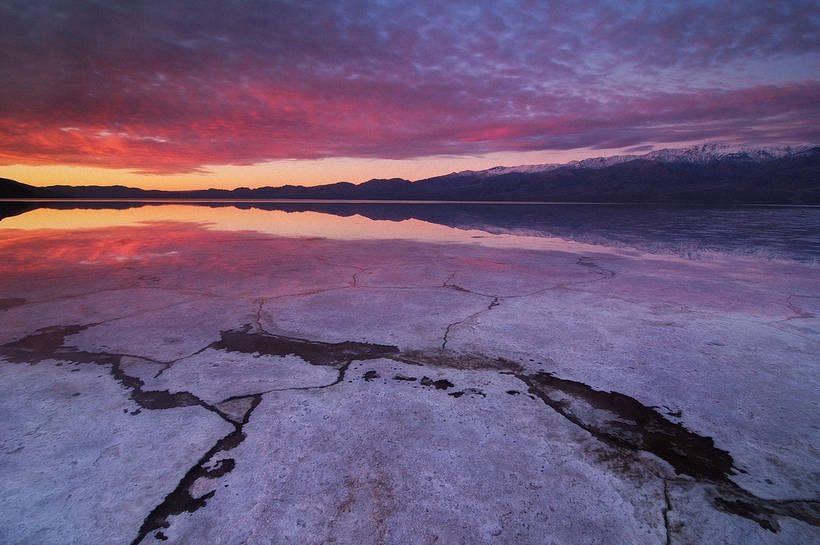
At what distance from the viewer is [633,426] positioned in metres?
2.05

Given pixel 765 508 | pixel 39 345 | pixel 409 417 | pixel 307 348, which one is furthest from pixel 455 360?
pixel 39 345

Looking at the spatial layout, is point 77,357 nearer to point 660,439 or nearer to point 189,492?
point 189,492

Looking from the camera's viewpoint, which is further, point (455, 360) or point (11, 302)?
point (11, 302)

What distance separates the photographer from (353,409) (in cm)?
219

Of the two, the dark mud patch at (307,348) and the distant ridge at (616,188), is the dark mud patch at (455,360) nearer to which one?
the dark mud patch at (307,348)

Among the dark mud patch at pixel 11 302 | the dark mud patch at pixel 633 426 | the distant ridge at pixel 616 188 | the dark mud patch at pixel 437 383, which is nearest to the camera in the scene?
the dark mud patch at pixel 633 426

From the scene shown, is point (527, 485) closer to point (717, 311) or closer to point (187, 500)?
point (187, 500)

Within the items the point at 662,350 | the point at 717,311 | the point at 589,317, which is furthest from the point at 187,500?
the point at 717,311

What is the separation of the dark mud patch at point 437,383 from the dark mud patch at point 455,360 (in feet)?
0.67

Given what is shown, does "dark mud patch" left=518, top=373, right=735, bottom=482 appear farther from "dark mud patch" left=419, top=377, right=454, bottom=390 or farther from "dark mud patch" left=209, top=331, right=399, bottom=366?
"dark mud patch" left=209, top=331, right=399, bottom=366

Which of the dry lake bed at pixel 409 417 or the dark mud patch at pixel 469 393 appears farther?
the dark mud patch at pixel 469 393

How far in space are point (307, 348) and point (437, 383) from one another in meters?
1.12

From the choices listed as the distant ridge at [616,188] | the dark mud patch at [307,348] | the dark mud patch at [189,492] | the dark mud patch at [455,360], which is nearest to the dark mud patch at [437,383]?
the dark mud patch at [455,360]

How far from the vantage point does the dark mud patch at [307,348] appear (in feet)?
9.46
